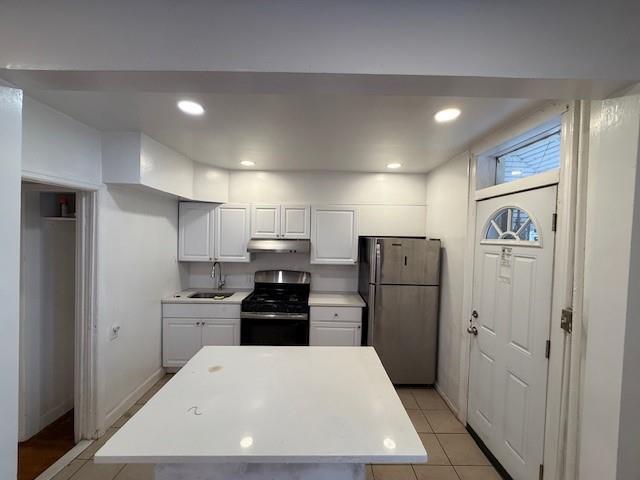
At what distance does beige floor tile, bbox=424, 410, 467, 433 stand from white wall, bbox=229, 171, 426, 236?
1.87m

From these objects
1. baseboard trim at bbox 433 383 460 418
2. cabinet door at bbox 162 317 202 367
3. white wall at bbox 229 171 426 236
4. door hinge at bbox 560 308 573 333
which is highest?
white wall at bbox 229 171 426 236

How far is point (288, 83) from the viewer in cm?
103

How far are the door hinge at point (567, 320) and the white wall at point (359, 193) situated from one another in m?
2.06

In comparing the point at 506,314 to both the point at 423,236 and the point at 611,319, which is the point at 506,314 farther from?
the point at 423,236

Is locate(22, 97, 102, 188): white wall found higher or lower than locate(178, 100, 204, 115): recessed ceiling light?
lower

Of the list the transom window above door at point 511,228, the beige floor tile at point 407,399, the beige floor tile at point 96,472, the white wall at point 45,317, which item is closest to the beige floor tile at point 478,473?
the beige floor tile at point 407,399

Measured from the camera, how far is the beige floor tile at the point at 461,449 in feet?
6.61

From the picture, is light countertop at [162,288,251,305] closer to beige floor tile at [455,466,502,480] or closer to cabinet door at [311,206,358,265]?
cabinet door at [311,206,358,265]

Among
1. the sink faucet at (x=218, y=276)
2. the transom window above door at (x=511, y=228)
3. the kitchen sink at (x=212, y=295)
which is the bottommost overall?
the kitchen sink at (x=212, y=295)

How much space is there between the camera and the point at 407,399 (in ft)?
9.11

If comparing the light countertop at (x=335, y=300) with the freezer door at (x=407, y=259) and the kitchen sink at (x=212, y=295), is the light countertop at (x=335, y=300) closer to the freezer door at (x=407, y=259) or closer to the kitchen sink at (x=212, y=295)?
the freezer door at (x=407, y=259)

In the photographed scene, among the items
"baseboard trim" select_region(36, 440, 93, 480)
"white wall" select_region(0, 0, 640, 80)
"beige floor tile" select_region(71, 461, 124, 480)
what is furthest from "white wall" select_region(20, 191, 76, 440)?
"white wall" select_region(0, 0, 640, 80)

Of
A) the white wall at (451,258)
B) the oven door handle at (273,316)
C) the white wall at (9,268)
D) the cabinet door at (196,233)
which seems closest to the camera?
the white wall at (9,268)

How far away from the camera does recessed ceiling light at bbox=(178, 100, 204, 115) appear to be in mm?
1662
